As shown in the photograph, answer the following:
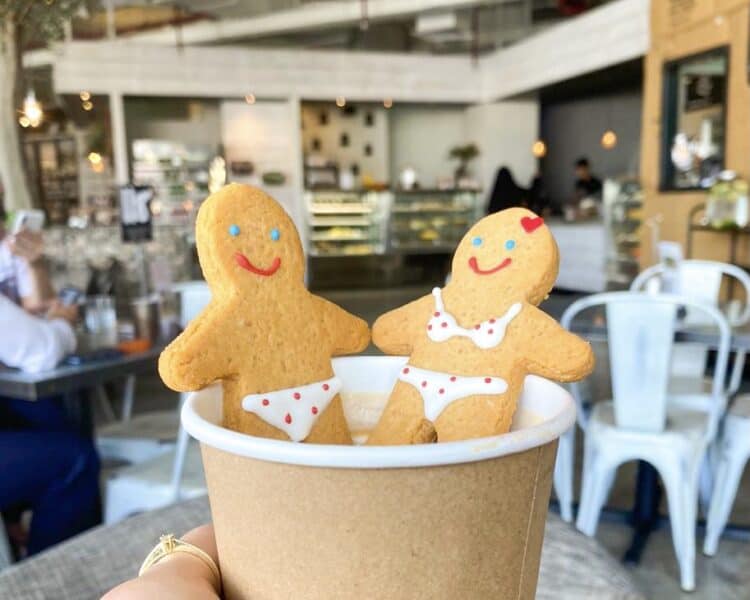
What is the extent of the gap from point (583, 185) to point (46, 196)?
7146 mm

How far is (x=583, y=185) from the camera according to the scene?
31.6ft

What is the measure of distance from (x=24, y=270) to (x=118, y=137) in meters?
6.51

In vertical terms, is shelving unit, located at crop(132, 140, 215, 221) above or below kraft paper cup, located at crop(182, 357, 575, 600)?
above

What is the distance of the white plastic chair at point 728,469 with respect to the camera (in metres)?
2.56

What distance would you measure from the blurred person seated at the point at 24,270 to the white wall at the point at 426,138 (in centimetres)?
859

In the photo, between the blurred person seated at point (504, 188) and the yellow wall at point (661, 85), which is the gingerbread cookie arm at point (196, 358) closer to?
the yellow wall at point (661, 85)

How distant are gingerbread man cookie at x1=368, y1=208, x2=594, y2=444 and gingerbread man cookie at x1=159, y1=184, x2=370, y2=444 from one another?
0.24 ft

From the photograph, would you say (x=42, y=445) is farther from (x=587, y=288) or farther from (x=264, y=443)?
(x=587, y=288)

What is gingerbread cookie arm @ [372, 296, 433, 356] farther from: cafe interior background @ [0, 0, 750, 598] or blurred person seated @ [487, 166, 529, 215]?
blurred person seated @ [487, 166, 529, 215]

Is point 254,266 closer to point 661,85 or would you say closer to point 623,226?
point 661,85

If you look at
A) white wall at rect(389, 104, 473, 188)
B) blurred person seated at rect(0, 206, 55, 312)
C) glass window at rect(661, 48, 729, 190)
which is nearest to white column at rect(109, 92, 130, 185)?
white wall at rect(389, 104, 473, 188)

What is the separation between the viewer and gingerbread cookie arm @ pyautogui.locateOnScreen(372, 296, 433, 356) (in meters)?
0.69

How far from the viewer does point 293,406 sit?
0.61 metres

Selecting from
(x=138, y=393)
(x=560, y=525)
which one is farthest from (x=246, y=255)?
(x=138, y=393)
